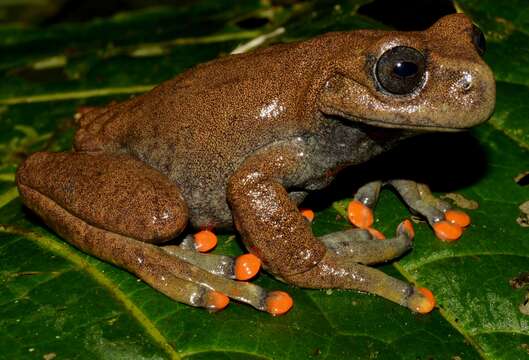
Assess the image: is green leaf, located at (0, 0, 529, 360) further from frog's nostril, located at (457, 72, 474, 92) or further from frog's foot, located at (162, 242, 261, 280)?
frog's nostril, located at (457, 72, 474, 92)

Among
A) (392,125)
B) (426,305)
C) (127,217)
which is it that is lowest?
(426,305)

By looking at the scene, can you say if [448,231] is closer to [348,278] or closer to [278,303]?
[348,278]

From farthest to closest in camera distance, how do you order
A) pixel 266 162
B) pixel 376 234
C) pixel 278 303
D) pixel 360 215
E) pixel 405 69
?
pixel 360 215, pixel 376 234, pixel 266 162, pixel 278 303, pixel 405 69

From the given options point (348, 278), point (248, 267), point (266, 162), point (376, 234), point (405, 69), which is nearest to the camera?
point (405, 69)

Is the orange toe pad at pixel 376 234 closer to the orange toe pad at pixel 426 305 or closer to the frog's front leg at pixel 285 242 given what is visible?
the frog's front leg at pixel 285 242

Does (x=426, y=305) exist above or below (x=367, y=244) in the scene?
below

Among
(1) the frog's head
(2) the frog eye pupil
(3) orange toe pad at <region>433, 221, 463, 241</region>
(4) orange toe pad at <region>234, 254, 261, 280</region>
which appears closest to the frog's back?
(1) the frog's head

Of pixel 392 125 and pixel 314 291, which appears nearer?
pixel 392 125

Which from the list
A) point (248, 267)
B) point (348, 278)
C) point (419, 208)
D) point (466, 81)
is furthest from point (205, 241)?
point (466, 81)

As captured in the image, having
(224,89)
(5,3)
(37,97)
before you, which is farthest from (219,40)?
(5,3)
